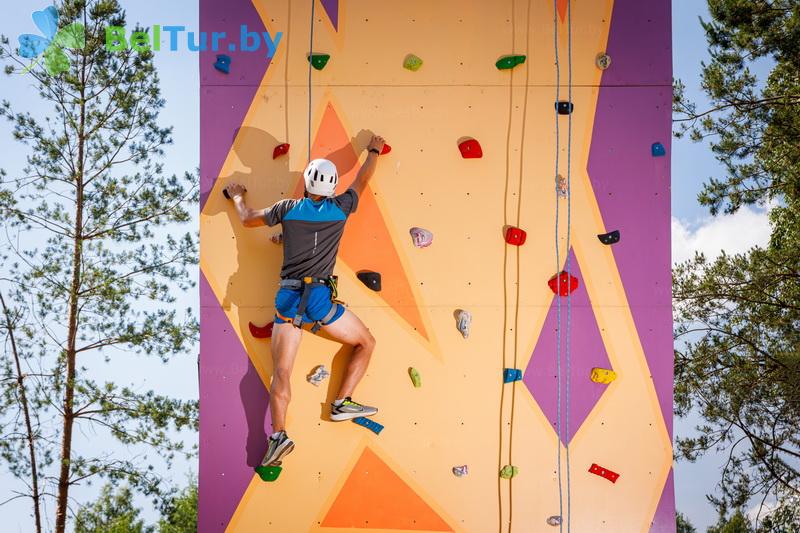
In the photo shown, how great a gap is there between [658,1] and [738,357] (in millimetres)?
2829

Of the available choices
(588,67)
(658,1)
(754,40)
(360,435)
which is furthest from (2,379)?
(754,40)

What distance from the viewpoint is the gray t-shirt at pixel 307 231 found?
11.3 feet

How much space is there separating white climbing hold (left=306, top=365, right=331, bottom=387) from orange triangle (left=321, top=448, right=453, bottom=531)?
405 millimetres

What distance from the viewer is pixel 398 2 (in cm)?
380

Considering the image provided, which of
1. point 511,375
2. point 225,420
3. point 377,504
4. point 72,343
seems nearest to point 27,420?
point 72,343

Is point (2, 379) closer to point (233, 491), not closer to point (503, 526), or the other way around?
point (233, 491)

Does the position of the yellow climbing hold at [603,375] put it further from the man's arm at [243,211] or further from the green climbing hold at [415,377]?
the man's arm at [243,211]

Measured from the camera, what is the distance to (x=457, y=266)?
3721mm

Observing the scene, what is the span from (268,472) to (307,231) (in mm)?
1163

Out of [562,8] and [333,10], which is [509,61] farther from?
[333,10]

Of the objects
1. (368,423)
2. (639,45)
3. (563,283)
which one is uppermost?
(639,45)

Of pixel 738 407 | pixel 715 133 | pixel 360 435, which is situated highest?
pixel 715 133

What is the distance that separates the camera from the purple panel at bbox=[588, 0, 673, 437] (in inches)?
148

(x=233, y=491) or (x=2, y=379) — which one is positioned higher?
(x=2, y=379)
